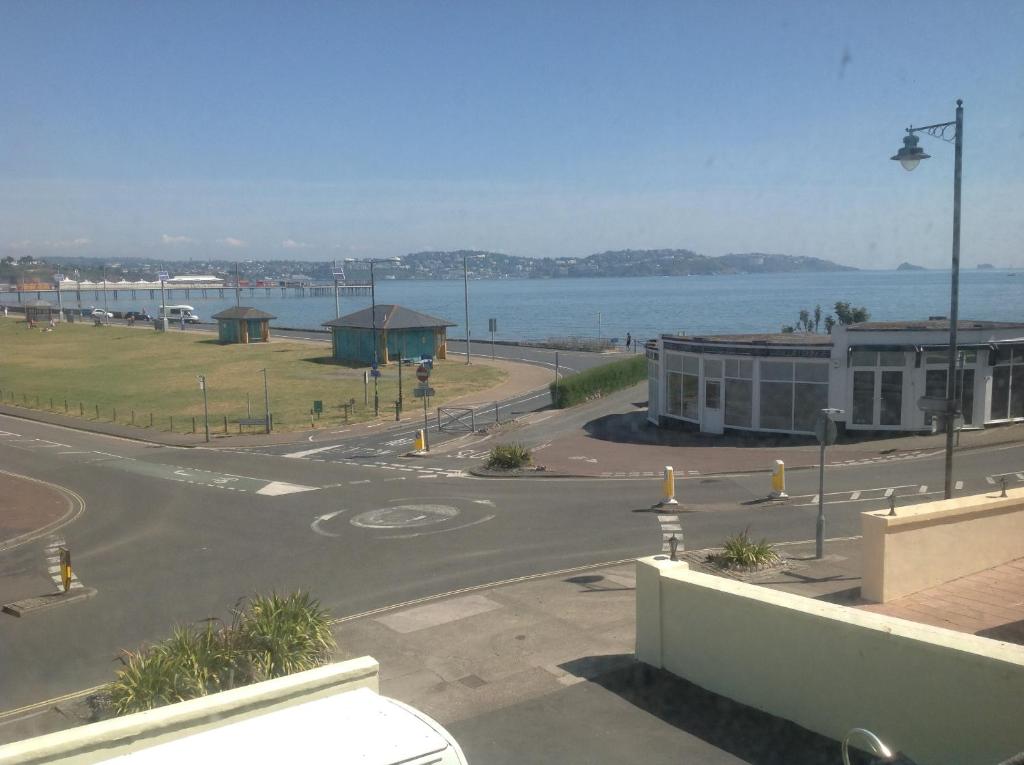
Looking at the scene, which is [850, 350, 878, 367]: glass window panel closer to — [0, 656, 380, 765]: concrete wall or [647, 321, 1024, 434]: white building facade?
[647, 321, 1024, 434]: white building facade

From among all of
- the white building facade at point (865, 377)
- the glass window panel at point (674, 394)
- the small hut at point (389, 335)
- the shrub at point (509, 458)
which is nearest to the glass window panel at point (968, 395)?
the white building facade at point (865, 377)

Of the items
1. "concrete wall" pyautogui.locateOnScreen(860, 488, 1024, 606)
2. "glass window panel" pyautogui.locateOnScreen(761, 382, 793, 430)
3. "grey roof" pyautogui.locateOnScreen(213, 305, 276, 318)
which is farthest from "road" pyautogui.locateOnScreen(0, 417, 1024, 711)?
"grey roof" pyautogui.locateOnScreen(213, 305, 276, 318)

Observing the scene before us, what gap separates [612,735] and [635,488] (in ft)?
51.0

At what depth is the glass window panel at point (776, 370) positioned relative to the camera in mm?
29983

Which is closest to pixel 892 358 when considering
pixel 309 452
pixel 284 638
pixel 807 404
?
pixel 807 404

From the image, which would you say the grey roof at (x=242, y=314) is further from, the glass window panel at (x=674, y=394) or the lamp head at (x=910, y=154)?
the lamp head at (x=910, y=154)

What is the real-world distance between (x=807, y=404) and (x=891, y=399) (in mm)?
2525

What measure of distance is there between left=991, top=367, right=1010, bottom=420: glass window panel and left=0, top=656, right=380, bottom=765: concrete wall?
27.3 meters

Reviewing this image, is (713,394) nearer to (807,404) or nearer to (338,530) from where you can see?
(807,404)

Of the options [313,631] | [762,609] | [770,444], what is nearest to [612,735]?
[762,609]

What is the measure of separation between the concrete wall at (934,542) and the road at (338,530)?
474 centimetres

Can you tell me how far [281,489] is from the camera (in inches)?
995

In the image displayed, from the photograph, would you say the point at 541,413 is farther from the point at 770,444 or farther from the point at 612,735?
the point at 612,735

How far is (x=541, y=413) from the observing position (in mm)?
40094
